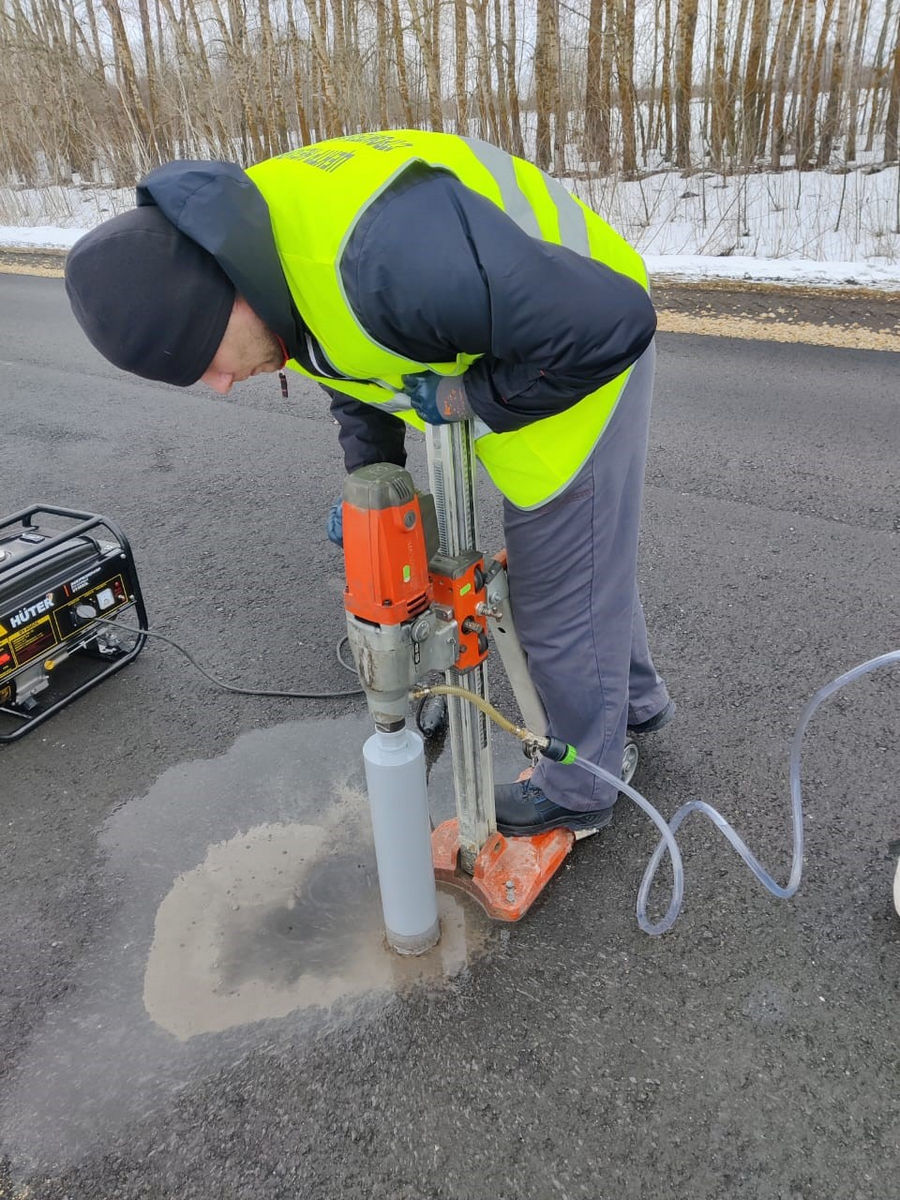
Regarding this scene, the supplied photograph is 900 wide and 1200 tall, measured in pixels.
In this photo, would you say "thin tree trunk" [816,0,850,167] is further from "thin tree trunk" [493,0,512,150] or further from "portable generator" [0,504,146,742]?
"portable generator" [0,504,146,742]

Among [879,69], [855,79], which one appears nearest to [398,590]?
[855,79]

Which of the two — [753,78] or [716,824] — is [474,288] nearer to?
[716,824]

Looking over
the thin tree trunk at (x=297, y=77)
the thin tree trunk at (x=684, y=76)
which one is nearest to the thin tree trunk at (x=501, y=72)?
the thin tree trunk at (x=684, y=76)

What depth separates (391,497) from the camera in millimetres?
1569

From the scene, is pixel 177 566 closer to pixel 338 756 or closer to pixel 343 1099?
pixel 338 756

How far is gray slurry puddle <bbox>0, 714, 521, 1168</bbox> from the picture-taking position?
1.91 metres

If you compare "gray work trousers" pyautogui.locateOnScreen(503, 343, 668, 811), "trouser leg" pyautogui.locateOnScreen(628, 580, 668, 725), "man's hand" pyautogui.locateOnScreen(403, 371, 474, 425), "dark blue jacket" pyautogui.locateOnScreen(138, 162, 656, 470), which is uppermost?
"dark blue jacket" pyautogui.locateOnScreen(138, 162, 656, 470)

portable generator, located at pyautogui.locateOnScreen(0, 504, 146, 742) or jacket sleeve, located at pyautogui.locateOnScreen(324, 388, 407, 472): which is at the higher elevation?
jacket sleeve, located at pyautogui.locateOnScreen(324, 388, 407, 472)

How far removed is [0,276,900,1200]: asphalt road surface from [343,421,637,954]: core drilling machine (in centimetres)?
14

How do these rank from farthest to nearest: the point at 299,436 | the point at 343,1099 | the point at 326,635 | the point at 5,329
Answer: the point at 5,329, the point at 299,436, the point at 326,635, the point at 343,1099

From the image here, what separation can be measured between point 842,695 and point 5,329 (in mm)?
8319

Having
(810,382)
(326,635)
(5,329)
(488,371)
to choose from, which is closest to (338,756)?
(326,635)

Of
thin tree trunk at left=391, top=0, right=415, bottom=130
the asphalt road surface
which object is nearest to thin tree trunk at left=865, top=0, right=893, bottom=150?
thin tree trunk at left=391, top=0, right=415, bottom=130

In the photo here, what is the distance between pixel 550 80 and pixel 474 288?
11.6 m
